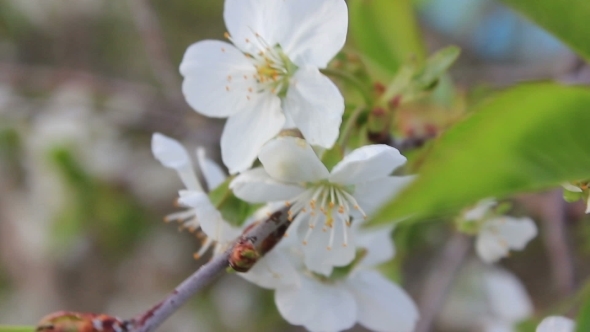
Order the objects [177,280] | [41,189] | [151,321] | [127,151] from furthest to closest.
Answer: [177,280], [127,151], [41,189], [151,321]

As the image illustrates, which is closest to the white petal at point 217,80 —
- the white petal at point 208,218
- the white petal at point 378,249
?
the white petal at point 208,218

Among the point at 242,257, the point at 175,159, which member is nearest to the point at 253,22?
the point at 175,159

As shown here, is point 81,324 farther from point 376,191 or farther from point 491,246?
point 491,246

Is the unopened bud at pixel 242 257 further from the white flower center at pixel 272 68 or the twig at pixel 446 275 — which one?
the twig at pixel 446 275

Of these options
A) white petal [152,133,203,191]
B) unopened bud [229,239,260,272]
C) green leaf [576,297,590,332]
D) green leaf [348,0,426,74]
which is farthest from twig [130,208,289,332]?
green leaf [348,0,426,74]

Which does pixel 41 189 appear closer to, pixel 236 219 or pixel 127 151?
pixel 127 151

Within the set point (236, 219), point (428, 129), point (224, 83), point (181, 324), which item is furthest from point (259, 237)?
point (181, 324)

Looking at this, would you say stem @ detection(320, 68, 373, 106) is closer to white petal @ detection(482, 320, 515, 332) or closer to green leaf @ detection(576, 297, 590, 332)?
green leaf @ detection(576, 297, 590, 332)
